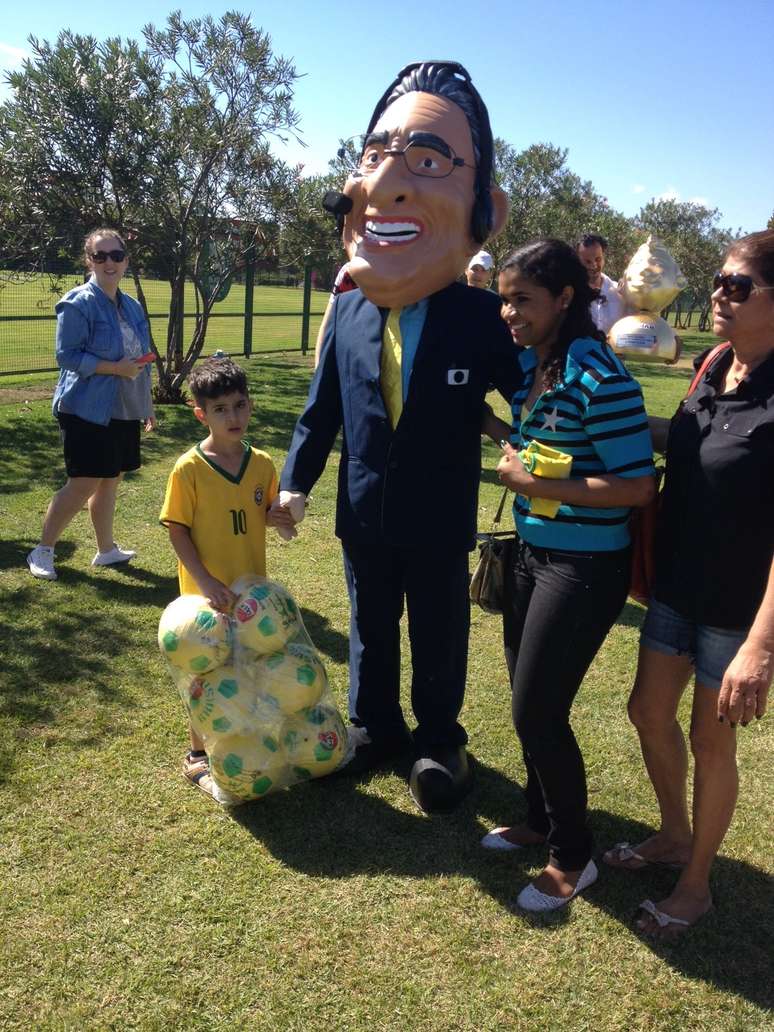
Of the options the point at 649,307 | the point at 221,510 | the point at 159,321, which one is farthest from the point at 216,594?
the point at 159,321

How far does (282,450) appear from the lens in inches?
321

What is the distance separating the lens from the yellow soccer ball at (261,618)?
9.20 feet

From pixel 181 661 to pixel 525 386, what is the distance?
4.78ft

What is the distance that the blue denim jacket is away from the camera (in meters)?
4.55

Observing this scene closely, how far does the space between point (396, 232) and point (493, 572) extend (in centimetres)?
119

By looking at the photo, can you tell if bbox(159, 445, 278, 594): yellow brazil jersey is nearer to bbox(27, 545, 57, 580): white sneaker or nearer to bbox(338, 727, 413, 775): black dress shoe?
bbox(338, 727, 413, 775): black dress shoe

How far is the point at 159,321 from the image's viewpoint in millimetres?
21422

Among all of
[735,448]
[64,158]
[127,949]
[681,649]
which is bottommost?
[127,949]

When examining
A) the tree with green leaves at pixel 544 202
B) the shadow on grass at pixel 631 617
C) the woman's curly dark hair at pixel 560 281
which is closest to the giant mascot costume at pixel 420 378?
the woman's curly dark hair at pixel 560 281

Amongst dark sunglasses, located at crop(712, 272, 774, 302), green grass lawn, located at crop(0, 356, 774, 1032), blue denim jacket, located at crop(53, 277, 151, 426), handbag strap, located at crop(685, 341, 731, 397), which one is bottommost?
green grass lawn, located at crop(0, 356, 774, 1032)

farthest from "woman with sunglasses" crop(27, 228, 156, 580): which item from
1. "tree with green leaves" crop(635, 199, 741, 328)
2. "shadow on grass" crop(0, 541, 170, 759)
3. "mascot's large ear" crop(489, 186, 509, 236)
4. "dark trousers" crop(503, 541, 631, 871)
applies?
"tree with green leaves" crop(635, 199, 741, 328)

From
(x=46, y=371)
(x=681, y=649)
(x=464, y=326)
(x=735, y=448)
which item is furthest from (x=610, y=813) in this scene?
(x=46, y=371)

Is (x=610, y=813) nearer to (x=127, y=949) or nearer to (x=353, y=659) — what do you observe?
(x=353, y=659)

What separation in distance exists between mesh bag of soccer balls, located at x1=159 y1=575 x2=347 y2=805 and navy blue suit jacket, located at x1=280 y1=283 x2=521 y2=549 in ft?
1.47
